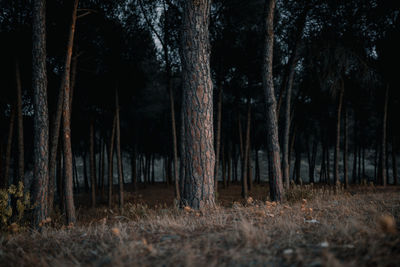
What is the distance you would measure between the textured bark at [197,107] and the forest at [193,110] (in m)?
0.03

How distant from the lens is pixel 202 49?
4484 mm

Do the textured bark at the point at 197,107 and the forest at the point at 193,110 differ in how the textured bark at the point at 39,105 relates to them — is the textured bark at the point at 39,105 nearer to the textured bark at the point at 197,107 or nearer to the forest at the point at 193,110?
the forest at the point at 193,110

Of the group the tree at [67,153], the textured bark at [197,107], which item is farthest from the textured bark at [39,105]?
the textured bark at [197,107]

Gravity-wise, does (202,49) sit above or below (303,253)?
above

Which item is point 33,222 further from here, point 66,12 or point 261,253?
point 66,12

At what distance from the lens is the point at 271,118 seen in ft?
20.8

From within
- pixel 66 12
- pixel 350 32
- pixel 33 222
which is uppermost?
pixel 66 12

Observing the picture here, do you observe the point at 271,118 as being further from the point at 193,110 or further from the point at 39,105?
the point at 39,105

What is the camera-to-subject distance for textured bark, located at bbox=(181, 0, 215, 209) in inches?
168

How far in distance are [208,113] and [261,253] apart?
3.03 meters

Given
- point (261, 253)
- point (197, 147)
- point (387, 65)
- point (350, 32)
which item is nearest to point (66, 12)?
point (197, 147)

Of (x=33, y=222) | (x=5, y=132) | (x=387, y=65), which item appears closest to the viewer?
(x=33, y=222)

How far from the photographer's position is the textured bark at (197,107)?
4.28 m

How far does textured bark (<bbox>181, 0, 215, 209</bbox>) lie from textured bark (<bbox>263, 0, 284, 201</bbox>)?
2.61m
